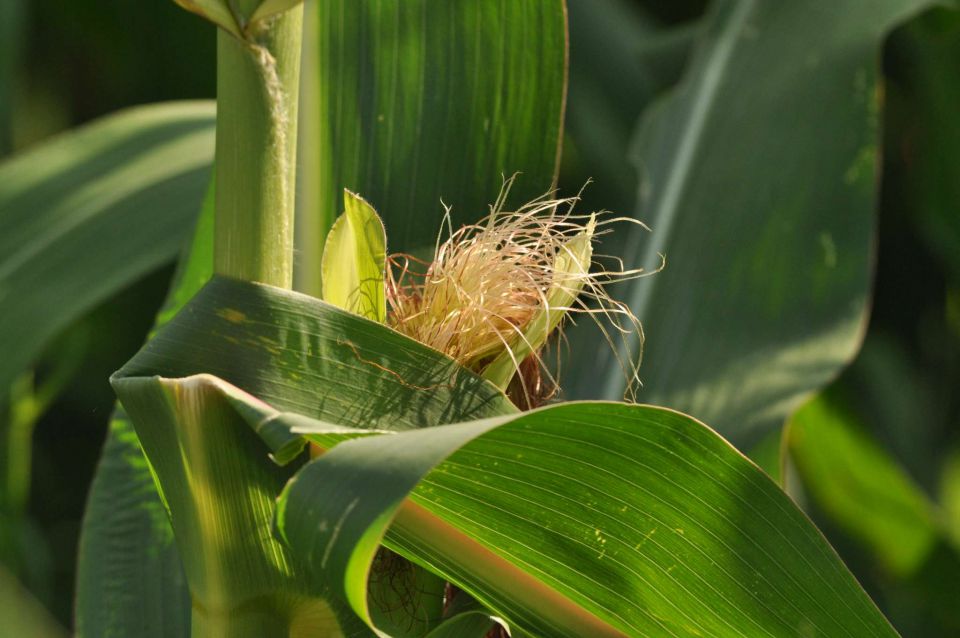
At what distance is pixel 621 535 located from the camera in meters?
0.40

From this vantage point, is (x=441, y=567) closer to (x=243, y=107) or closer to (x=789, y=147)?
(x=243, y=107)

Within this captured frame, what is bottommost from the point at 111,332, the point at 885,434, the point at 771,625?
the point at 885,434

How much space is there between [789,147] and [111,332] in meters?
0.88

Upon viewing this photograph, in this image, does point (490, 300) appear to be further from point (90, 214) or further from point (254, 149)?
point (90, 214)

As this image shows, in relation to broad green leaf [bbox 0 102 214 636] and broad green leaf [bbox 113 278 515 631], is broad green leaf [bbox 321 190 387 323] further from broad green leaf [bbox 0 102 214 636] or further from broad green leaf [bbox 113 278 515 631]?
broad green leaf [bbox 0 102 214 636]

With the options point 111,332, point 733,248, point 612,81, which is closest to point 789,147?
point 733,248

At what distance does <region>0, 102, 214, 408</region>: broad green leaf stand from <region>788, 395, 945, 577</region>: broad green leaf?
2.51 ft

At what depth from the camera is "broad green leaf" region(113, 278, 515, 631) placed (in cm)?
35

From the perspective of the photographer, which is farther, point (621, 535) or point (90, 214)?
point (90, 214)

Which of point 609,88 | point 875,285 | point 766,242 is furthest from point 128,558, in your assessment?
point 875,285

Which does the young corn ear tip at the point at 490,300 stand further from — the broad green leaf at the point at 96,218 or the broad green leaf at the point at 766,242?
the broad green leaf at the point at 766,242

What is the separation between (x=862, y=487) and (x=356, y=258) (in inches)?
39.6

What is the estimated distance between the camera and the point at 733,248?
866mm

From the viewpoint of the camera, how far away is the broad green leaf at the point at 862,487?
118 cm
